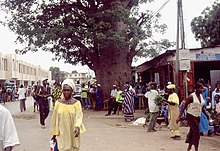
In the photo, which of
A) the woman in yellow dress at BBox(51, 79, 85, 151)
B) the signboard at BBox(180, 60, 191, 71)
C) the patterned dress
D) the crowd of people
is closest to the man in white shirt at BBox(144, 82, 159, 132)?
the crowd of people

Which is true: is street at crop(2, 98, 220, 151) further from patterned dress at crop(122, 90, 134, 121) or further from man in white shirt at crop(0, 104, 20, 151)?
man in white shirt at crop(0, 104, 20, 151)

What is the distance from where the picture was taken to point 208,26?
3192 centimetres

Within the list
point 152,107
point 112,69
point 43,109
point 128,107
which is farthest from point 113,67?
point 152,107

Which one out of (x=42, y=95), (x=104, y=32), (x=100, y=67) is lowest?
(x=42, y=95)

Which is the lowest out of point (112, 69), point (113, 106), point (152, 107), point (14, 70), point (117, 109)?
point (117, 109)

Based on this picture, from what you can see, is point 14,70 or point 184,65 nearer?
point 184,65

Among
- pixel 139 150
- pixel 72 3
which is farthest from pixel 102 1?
pixel 139 150

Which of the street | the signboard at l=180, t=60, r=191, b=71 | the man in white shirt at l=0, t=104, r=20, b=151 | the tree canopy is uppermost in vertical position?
the tree canopy

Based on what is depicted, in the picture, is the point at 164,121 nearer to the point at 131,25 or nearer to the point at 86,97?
the point at 131,25

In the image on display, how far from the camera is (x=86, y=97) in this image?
21438 mm

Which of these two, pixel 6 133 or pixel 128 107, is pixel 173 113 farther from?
pixel 6 133

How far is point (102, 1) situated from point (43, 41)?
3.96 m

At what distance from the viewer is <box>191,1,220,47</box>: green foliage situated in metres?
30.6

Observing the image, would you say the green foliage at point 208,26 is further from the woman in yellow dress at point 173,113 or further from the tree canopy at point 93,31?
the woman in yellow dress at point 173,113
